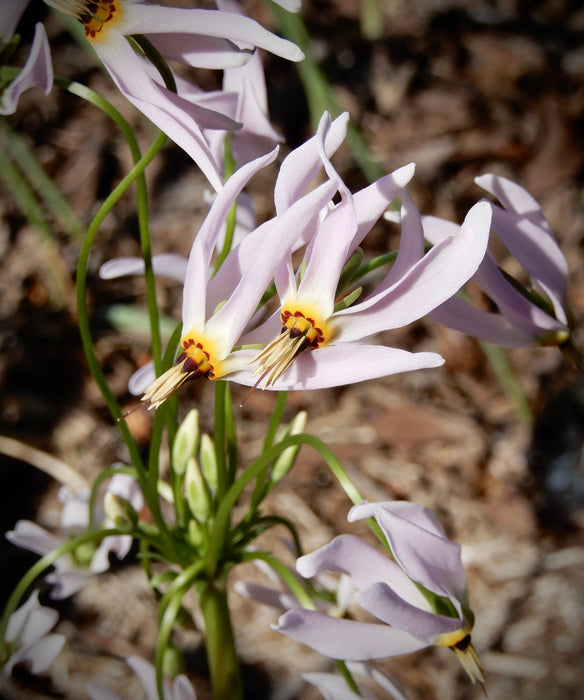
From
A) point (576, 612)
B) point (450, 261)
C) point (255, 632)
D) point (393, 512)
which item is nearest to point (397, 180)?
point (450, 261)

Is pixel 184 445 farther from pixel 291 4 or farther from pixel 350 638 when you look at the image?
pixel 291 4

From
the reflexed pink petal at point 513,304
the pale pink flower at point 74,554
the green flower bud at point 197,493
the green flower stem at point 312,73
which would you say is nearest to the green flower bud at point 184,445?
the green flower bud at point 197,493

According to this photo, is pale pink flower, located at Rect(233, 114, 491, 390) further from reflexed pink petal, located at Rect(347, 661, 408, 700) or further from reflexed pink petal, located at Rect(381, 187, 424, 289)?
reflexed pink petal, located at Rect(347, 661, 408, 700)

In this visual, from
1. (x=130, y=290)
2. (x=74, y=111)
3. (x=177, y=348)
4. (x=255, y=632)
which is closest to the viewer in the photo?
(x=177, y=348)

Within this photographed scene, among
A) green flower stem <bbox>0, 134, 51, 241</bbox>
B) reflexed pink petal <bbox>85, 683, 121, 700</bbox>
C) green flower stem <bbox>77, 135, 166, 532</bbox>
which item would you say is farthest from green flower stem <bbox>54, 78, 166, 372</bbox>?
green flower stem <bbox>0, 134, 51, 241</bbox>

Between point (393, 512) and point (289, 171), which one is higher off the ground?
point (289, 171)

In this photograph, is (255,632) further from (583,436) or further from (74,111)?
(74,111)
